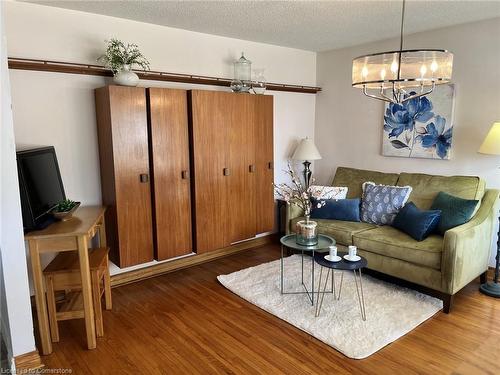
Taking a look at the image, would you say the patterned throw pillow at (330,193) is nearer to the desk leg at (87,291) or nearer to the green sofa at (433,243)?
the green sofa at (433,243)

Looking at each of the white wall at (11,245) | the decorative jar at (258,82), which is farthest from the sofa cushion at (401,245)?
the white wall at (11,245)

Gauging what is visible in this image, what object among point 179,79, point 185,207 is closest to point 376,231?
point 185,207

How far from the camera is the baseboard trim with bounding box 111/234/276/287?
354 centimetres

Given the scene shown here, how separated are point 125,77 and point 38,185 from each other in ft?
3.68

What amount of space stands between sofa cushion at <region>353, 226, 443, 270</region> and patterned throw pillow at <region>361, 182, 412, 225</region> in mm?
190

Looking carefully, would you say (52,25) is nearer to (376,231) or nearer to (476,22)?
(376,231)

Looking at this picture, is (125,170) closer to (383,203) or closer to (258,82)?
(258,82)

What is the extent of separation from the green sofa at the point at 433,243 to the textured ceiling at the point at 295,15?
152 cm

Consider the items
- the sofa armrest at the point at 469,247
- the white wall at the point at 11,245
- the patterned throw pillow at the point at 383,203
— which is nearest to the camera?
the white wall at the point at 11,245

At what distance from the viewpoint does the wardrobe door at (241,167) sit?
3.79 m

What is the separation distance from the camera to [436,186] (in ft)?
12.1

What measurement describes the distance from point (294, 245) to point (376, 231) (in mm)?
953

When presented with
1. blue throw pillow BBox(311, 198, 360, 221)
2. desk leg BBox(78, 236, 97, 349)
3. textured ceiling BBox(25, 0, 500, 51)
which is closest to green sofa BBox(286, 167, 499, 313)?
blue throw pillow BBox(311, 198, 360, 221)

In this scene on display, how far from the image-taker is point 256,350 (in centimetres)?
246
